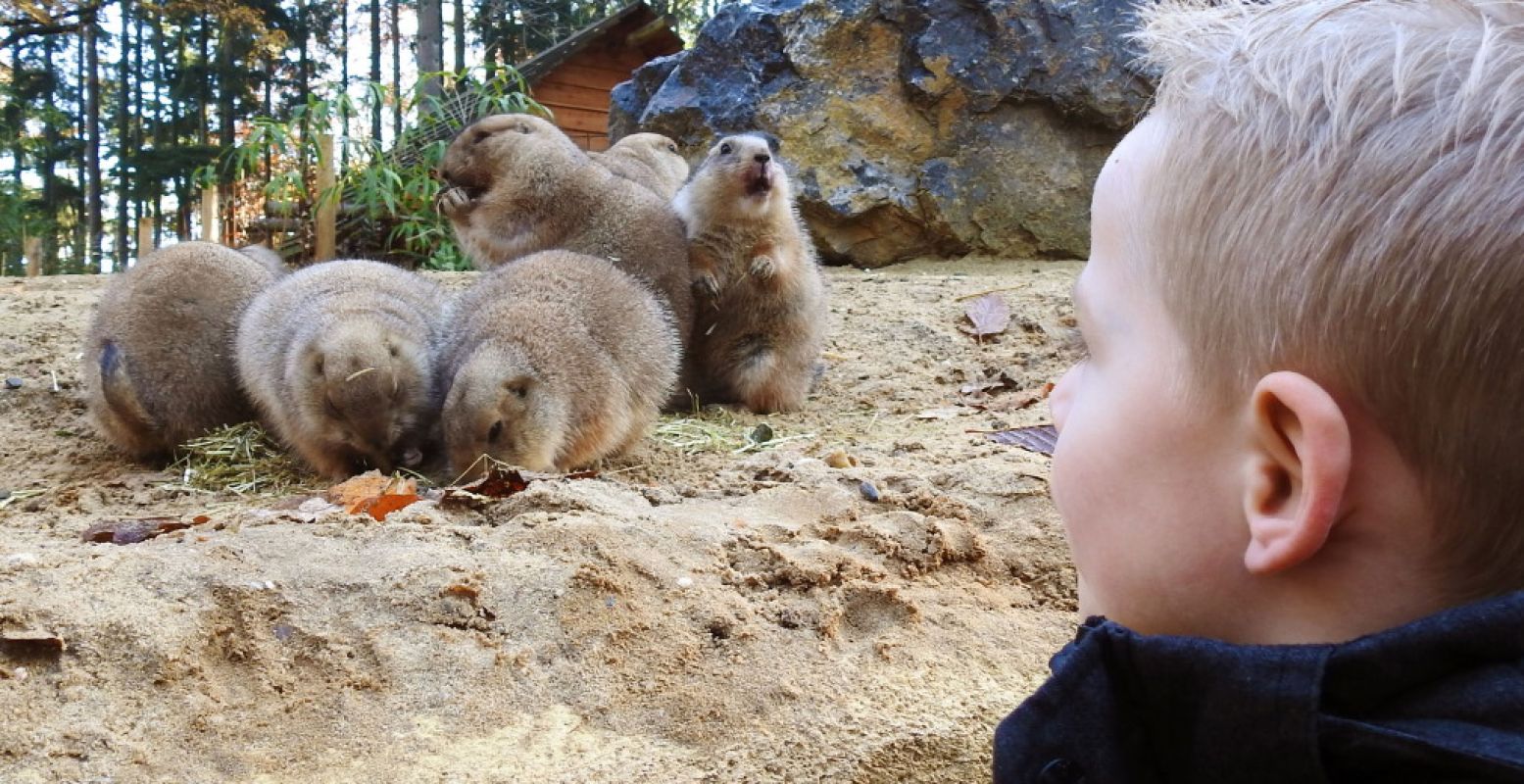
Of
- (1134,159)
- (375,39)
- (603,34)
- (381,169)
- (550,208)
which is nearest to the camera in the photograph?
(1134,159)

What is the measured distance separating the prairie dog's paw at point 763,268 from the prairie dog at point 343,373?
1635mm

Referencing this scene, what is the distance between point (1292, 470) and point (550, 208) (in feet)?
17.3

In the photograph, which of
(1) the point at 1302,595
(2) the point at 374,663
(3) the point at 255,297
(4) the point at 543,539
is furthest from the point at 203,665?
(3) the point at 255,297

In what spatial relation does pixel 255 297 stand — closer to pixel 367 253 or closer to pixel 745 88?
A: pixel 745 88

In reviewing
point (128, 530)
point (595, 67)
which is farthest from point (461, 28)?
point (128, 530)

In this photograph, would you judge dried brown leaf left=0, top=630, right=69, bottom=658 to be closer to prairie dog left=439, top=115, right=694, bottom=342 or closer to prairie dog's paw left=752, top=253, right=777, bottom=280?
prairie dog left=439, top=115, right=694, bottom=342

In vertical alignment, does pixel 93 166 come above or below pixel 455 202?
above

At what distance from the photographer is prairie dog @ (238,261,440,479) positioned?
4234mm

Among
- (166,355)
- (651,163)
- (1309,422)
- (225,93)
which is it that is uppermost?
(225,93)

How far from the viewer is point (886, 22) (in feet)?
30.2

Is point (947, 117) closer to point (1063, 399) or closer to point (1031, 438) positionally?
point (1031, 438)

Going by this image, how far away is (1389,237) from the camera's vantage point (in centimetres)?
108

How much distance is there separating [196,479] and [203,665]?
8.75 feet

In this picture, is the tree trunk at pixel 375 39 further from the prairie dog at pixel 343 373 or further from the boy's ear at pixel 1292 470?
the boy's ear at pixel 1292 470
